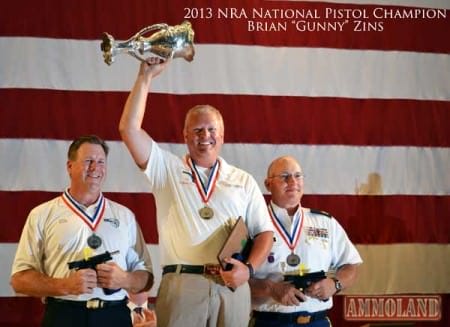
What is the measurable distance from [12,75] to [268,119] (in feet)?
4.68

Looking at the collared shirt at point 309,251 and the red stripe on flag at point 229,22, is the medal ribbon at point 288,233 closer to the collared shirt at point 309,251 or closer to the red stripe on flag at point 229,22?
the collared shirt at point 309,251

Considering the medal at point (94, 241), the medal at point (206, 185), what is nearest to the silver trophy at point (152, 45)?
the medal at point (206, 185)

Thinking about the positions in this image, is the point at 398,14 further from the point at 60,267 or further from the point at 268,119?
the point at 60,267

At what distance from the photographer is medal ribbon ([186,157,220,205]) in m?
2.82

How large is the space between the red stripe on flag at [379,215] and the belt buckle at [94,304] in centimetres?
120

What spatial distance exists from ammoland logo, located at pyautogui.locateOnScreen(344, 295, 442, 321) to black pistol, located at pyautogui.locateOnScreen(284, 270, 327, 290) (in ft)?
3.46

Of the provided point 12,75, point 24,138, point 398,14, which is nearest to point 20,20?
point 12,75

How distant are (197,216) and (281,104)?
4.67ft

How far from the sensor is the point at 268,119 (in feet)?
13.1

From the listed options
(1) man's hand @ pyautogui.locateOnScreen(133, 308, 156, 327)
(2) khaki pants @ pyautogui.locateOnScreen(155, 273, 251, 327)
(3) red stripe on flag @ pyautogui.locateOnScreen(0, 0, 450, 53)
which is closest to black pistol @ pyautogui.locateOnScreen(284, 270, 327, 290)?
(2) khaki pants @ pyautogui.locateOnScreen(155, 273, 251, 327)

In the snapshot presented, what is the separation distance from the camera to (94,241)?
8.90ft

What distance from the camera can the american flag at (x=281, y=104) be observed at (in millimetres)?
3848

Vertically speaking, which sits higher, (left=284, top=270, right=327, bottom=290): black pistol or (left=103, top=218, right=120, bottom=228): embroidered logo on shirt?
(left=103, top=218, right=120, bottom=228): embroidered logo on shirt

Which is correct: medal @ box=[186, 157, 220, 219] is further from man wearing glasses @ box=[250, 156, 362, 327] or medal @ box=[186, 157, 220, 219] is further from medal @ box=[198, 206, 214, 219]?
man wearing glasses @ box=[250, 156, 362, 327]
